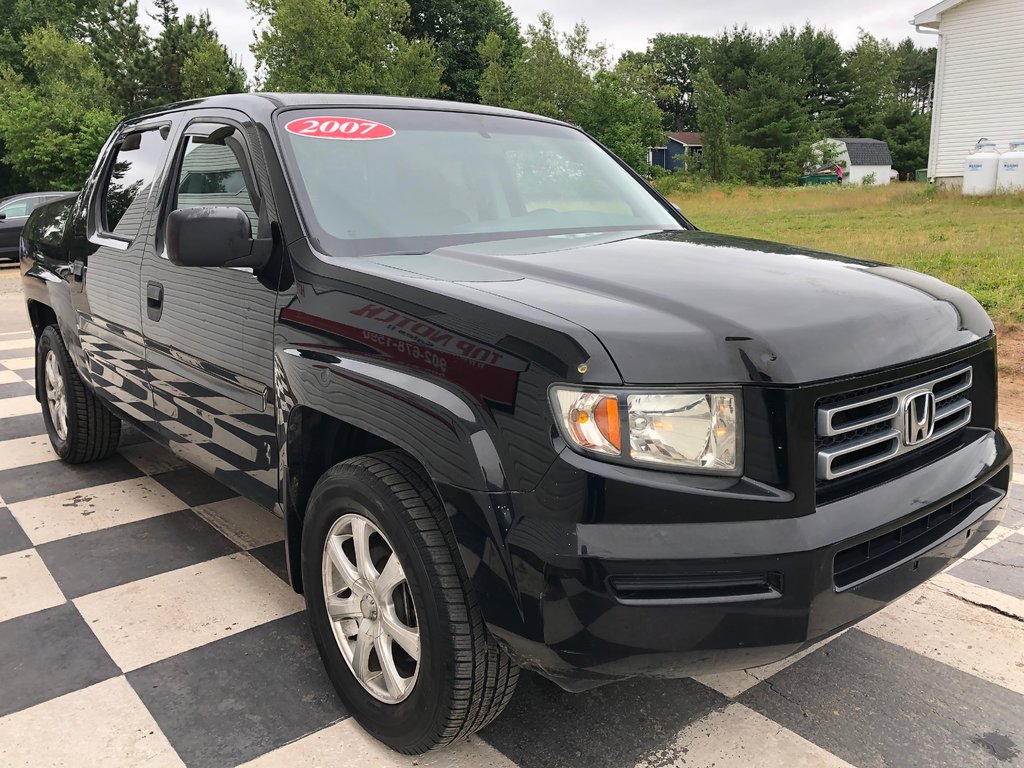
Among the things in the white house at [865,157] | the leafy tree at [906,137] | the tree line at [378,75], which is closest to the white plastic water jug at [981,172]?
the tree line at [378,75]

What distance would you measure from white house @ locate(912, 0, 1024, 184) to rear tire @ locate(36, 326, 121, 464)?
23755 mm

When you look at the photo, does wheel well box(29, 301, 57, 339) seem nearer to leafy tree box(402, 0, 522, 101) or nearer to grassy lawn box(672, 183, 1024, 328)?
grassy lawn box(672, 183, 1024, 328)

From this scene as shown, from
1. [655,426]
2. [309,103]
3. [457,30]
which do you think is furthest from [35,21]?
[655,426]

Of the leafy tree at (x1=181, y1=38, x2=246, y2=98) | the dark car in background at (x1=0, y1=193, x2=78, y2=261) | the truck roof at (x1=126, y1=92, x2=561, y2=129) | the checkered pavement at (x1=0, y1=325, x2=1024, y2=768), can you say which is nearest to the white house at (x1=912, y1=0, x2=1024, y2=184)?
the dark car in background at (x1=0, y1=193, x2=78, y2=261)

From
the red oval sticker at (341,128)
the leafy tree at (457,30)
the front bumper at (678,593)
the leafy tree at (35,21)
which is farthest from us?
the leafy tree at (457,30)

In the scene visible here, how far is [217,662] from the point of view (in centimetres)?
257

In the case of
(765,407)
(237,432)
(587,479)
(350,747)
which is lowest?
(350,747)

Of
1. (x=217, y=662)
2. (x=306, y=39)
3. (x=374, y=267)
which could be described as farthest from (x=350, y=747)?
(x=306, y=39)

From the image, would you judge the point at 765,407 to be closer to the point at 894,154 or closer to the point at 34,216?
the point at 34,216

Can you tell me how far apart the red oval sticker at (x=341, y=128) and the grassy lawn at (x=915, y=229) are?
19.3ft

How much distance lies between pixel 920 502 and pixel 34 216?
4998 millimetres

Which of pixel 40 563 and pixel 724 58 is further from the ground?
pixel 724 58

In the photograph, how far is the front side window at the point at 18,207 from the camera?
15.7 meters

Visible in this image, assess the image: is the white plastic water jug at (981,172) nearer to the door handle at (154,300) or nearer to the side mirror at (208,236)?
the door handle at (154,300)
